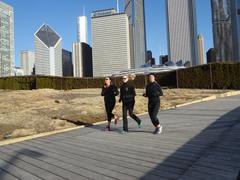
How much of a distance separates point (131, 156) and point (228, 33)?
19480cm

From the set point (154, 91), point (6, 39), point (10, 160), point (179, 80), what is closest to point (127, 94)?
point (154, 91)

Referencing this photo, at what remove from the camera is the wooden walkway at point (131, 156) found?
4781 millimetres

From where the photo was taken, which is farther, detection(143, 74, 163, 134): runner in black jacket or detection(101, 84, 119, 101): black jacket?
detection(101, 84, 119, 101): black jacket

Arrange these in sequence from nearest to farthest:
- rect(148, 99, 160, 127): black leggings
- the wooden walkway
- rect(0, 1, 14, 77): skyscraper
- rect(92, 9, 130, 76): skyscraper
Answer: the wooden walkway, rect(148, 99, 160, 127): black leggings, rect(0, 1, 14, 77): skyscraper, rect(92, 9, 130, 76): skyscraper

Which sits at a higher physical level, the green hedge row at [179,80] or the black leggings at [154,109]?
the green hedge row at [179,80]

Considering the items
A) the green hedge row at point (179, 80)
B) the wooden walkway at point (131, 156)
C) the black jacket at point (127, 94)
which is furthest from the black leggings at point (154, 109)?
the green hedge row at point (179, 80)

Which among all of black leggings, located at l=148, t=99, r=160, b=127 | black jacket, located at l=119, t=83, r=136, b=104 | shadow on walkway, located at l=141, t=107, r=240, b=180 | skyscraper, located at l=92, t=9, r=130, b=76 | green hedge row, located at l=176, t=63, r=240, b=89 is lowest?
shadow on walkway, located at l=141, t=107, r=240, b=180

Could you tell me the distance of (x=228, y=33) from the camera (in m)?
188

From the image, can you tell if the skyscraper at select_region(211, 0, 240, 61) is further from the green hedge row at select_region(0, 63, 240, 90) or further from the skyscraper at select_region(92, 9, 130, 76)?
the green hedge row at select_region(0, 63, 240, 90)

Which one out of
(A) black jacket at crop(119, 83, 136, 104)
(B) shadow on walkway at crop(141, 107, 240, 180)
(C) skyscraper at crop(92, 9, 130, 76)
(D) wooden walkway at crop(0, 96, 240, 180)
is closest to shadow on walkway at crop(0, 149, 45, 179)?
(D) wooden walkway at crop(0, 96, 240, 180)

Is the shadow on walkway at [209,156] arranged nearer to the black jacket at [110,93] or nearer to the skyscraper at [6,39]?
the black jacket at [110,93]

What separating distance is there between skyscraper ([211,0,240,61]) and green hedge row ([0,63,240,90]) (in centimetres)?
13026

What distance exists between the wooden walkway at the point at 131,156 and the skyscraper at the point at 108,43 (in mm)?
173505

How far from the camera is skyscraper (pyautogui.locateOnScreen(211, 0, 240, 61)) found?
172 meters
